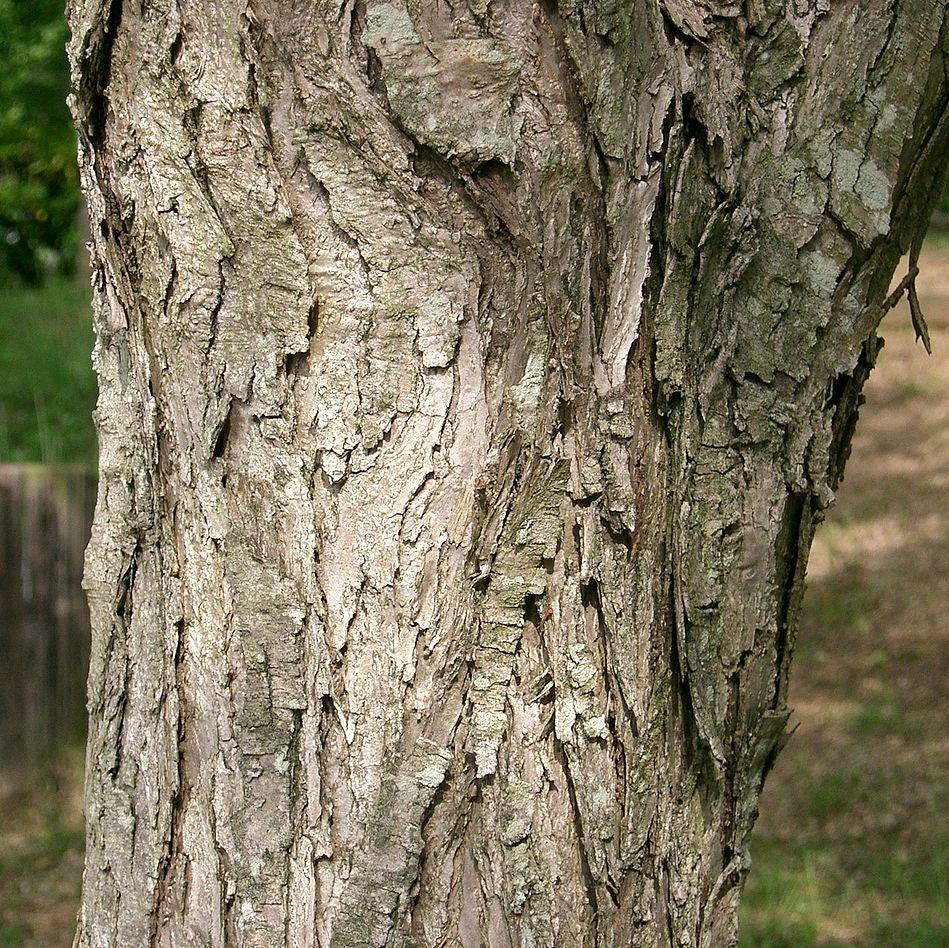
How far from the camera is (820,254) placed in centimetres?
139

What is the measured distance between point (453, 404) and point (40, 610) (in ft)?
12.8

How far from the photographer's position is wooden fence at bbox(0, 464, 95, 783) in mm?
4633

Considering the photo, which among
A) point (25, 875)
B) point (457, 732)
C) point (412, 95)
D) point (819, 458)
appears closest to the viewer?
point (412, 95)

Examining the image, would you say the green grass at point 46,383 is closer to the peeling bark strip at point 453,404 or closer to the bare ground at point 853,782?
the bare ground at point 853,782

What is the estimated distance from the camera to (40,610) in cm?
471

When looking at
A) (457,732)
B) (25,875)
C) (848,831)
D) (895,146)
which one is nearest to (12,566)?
(25,875)

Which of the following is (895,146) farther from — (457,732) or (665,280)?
(457,732)

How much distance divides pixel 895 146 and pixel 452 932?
3.56 feet

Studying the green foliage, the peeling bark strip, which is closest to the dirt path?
the peeling bark strip

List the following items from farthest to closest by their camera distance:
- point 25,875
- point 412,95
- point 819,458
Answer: point 25,875 → point 819,458 → point 412,95

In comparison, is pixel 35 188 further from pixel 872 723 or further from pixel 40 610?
pixel 872 723

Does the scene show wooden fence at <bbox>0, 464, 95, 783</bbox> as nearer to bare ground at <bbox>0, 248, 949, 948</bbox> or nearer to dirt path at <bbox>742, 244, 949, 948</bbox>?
bare ground at <bbox>0, 248, 949, 948</bbox>

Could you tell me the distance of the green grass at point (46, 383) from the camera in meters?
5.85

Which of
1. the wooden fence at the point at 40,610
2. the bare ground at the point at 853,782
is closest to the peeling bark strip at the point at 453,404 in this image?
the bare ground at the point at 853,782
